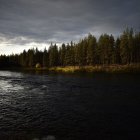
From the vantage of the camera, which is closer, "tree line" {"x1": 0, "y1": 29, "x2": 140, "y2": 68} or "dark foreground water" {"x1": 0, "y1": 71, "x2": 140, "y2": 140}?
"dark foreground water" {"x1": 0, "y1": 71, "x2": 140, "y2": 140}

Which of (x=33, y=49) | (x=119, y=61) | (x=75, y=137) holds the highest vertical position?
(x=33, y=49)

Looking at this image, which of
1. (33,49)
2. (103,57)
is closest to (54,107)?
(103,57)

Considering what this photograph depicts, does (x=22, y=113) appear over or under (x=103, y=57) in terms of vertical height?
under

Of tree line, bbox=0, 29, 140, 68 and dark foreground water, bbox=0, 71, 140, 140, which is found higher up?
tree line, bbox=0, 29, 140, 68

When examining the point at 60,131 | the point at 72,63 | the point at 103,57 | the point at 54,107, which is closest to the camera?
the point at 60,131

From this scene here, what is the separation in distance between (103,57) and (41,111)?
3524 inches

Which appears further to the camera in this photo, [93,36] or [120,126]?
[93,36]

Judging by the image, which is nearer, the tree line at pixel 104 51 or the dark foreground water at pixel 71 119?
the dark foreground water at pixel 71 119

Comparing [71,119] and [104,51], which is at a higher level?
[104,51]

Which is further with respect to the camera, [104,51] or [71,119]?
[104,51]

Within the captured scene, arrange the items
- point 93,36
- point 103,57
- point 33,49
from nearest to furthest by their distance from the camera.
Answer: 1. point 103,57
2. point 93,36
3. point 33,49

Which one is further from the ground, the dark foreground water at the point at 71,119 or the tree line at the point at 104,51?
the tree line at the point at 104,51

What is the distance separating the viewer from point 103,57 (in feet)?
357

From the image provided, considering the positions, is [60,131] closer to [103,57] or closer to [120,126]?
[120,126]
